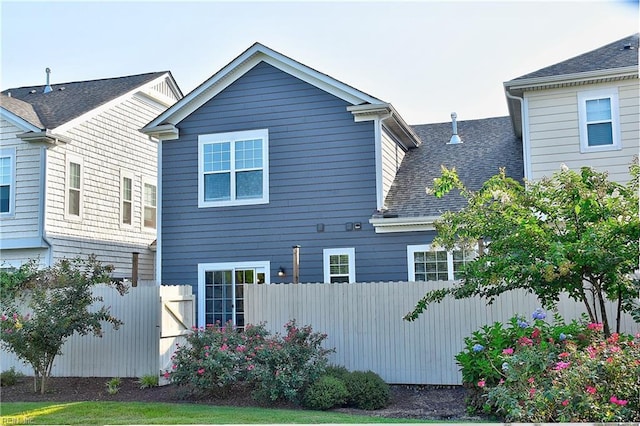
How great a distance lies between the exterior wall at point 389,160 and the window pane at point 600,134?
447cm

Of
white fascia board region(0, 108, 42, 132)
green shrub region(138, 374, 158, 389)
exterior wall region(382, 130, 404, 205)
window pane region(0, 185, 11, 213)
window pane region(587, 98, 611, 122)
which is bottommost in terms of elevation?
green shrub region(138, 374, 158, 389)

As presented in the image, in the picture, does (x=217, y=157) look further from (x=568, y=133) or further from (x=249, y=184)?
(x=568, y=133)

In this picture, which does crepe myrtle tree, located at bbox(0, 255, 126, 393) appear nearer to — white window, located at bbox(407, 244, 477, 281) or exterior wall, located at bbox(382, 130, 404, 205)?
white window, located at bbox(407, 244, 477, 281)

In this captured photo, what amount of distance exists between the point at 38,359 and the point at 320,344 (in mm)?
5114

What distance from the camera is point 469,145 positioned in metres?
18.7

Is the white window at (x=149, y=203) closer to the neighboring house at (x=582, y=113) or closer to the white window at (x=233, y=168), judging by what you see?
the white window at (x=233, y=168)

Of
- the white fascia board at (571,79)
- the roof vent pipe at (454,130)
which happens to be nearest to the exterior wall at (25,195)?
the roof vent pipe at (454,130)

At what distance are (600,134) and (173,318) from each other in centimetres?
965

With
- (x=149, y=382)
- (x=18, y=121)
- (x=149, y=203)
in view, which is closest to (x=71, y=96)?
(x=18, y=121)

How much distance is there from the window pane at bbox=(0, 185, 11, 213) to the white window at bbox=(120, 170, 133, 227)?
339 centimetres

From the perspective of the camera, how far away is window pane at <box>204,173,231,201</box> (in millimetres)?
16688

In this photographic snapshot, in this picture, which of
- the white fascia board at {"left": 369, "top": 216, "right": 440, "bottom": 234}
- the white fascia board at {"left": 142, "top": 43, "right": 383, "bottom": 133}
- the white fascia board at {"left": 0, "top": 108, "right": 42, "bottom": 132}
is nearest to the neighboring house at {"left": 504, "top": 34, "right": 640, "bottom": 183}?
the white fascia board at {"left": 369, "top": 216, "right": 440, "bottom": 234}

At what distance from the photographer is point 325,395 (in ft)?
33.0

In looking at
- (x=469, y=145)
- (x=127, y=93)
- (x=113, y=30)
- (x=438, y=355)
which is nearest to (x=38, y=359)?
(x=113, y=30)
